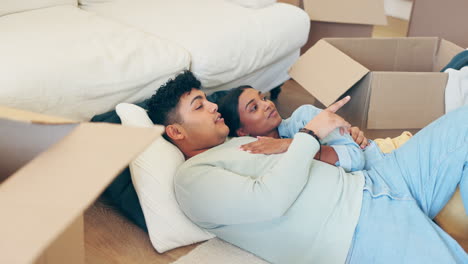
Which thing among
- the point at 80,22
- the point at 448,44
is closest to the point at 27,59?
the point at 80,22

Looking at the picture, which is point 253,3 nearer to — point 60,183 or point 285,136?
point 285,136

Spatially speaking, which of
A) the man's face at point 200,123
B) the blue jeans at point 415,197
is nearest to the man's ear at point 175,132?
the man's face at point 200,123

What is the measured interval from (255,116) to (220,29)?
1.49 ft

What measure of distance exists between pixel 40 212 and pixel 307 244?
0.82m

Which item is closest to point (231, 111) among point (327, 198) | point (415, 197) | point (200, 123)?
point (200, 123)

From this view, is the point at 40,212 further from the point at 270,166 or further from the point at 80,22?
the point at 80,22

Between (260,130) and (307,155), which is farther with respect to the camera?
(260,130)

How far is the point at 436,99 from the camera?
67.6 inches

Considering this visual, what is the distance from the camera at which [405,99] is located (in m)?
1.69

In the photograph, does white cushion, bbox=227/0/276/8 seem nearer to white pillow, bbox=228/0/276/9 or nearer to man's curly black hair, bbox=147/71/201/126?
white pillow, bbox=228/0/276/9

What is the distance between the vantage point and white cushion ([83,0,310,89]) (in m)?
1.67

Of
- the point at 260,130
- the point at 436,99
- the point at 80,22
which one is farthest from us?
the point at 436,99

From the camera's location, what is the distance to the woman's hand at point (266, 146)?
50.3 inches

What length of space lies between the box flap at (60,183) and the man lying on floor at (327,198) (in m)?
0.59
